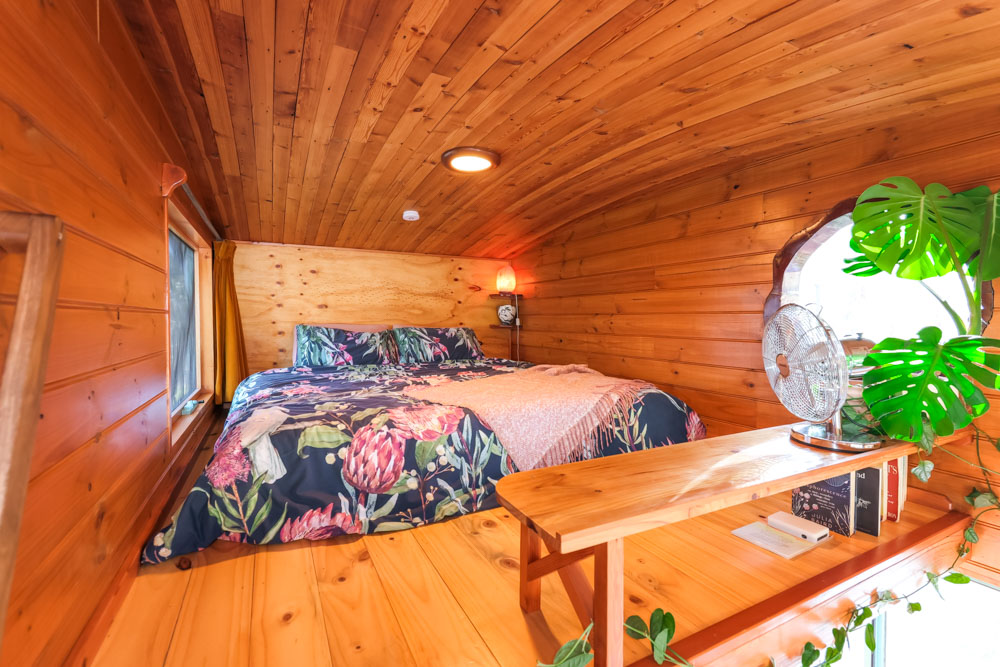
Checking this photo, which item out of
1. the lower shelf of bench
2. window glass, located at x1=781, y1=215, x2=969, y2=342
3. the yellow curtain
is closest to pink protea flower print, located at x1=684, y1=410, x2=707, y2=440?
the lower shelf of bench

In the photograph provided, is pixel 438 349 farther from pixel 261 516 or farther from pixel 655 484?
pixel 655 484

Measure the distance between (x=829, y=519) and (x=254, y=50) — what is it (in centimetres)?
257

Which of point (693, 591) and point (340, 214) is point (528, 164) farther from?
point (693, 591)

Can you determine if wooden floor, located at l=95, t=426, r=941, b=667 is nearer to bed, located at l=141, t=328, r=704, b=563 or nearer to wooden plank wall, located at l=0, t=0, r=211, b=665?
bed, located at l=141, t=328, r=704, b=563

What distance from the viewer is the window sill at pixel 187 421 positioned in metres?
2.17

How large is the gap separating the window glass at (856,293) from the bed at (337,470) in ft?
3.97

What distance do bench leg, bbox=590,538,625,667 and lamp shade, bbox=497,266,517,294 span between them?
11.7 ft

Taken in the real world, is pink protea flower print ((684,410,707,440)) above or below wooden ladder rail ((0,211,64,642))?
below

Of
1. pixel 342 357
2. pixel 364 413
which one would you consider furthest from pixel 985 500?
pixel 342 357

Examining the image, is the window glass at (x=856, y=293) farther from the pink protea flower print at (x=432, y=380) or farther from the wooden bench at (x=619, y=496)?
the pink protea flower print at (x=432, y=380)

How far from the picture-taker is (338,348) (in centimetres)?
330

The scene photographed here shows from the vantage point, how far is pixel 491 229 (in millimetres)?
3621

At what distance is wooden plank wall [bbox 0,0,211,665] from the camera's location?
2.54 feet

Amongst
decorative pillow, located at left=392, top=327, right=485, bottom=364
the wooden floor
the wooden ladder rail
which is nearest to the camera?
the wooden ladder rail
